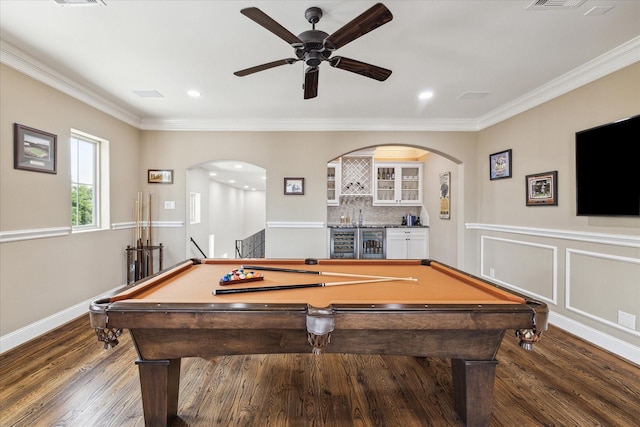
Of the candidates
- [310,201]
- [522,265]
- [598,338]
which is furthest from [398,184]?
[598,338]

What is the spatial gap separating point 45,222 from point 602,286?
5.32m

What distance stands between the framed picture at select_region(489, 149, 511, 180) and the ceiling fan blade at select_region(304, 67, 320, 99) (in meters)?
2.91

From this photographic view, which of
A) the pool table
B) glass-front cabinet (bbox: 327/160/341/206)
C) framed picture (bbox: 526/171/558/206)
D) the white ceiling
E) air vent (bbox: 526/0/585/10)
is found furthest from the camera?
glass-front cabinet (bbox: 327/160/341/206)

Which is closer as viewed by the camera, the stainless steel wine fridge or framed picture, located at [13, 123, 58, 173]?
framed picture, located at [13, 123, 58, 173]

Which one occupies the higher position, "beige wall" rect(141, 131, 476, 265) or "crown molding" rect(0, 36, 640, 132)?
"crown molding" rect(0, 36, 640, 132)

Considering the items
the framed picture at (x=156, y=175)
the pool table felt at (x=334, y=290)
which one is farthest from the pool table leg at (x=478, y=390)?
the framed picture at (x=156, y=175)

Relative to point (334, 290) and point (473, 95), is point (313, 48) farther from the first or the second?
point (473, 95)

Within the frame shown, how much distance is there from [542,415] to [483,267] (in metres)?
2.70

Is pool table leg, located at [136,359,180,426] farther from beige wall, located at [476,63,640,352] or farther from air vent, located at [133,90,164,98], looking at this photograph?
beige wall, located at [476,63,640,352]

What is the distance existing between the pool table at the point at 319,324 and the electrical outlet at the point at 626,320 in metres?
1.76

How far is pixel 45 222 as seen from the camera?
2.75 metres

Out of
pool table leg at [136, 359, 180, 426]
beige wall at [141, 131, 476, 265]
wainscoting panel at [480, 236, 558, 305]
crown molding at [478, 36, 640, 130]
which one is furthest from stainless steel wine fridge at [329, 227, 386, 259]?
pool table leg at [136, 359, 180, 426]

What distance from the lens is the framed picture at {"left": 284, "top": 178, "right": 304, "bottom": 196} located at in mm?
4293

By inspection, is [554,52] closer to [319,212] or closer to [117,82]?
[319,212]
